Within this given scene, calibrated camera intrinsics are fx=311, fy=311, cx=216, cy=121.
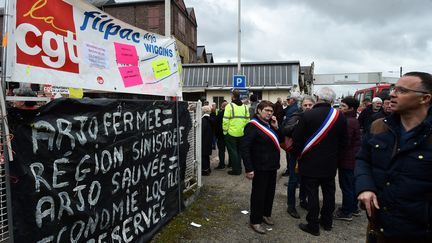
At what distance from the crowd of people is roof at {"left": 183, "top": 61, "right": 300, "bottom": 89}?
1646 centimetres

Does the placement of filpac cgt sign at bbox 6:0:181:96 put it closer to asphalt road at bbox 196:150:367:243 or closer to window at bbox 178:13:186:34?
asphalt road at bbox 196:150:367:243

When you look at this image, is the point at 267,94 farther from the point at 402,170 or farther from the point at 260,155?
the point at 402,170

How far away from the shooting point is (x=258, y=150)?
13.4 ft

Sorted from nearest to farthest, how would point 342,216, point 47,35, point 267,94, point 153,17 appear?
point 47,35
point 342,216
point 267,94
point 153,17

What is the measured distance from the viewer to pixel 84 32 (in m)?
2.95

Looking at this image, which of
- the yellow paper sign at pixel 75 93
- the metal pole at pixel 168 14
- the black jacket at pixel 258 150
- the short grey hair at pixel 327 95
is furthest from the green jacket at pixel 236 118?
the yellow paper sign at pixel 75 93

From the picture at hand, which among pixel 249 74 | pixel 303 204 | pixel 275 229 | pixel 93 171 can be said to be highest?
pixel 249 74

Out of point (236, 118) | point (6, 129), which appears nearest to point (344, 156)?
point (236, 118)

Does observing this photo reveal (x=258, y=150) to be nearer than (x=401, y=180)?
No

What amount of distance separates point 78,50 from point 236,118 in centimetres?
464

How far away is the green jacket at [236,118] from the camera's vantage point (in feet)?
23.3

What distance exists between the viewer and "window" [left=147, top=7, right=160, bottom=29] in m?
34.1

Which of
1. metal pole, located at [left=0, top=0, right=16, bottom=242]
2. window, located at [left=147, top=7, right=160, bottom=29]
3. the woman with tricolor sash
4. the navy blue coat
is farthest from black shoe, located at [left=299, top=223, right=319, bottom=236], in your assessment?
window, located at [left=147, top=7, right=160, bottom=29]

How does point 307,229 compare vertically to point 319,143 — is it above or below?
below
